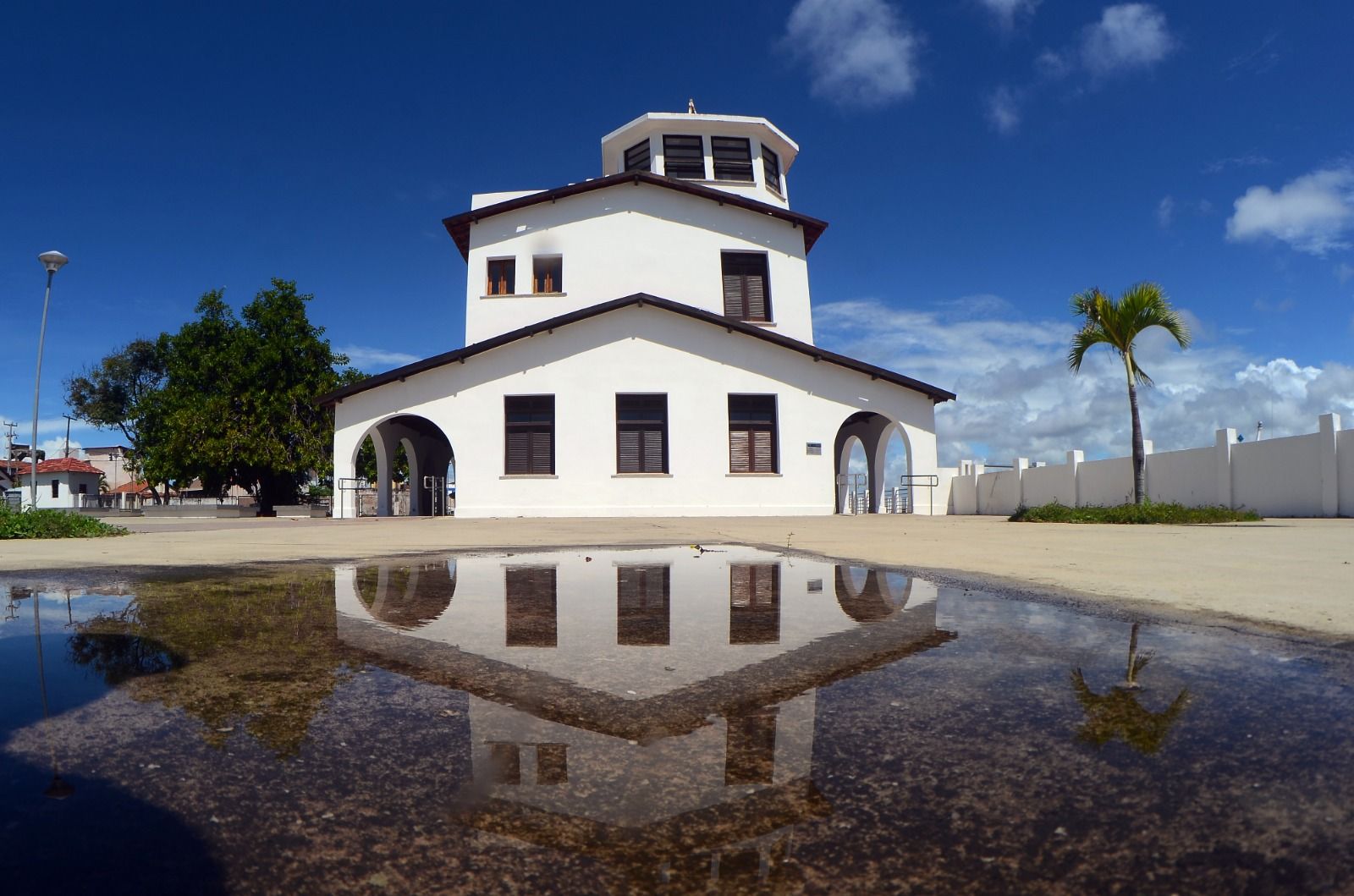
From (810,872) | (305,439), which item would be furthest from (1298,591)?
(305,439)

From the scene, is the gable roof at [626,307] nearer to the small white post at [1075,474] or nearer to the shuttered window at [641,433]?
the shuttered window at [641,433]

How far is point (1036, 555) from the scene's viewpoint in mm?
7309

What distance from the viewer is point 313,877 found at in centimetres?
134

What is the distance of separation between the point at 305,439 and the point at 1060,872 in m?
34.8

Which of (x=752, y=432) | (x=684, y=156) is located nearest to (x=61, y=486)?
(x=684, y=156)

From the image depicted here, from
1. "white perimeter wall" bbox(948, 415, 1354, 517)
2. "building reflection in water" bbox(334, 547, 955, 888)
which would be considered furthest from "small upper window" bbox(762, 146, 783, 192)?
"building reflection in water" bbox(334, 547, 955, 888)

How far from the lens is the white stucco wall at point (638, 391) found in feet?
70.0

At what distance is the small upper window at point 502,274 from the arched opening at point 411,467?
472cm

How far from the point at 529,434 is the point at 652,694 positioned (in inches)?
773

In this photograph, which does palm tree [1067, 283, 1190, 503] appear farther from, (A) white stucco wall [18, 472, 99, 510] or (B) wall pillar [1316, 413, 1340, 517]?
(A) white stucco wall [18, 472, 99, 510]

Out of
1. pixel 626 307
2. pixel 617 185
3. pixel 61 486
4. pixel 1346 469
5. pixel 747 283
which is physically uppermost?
pixel 617 185

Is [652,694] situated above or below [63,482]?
below

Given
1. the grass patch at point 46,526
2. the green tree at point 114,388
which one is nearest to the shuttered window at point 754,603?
the grass patch at point 46,526

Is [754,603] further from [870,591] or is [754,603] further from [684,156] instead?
[684,156]
